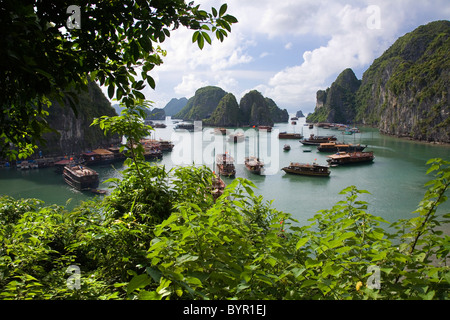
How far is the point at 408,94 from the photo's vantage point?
238 ft

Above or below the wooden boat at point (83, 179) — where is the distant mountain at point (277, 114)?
above

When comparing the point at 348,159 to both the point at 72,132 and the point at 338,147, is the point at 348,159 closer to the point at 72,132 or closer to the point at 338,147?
the point at 338,147

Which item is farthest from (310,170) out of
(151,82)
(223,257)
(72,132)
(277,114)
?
(277,114)

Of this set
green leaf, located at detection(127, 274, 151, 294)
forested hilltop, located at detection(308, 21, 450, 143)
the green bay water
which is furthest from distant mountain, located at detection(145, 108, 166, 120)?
forested hilltop, located at detection(308, 21, 450, 143)

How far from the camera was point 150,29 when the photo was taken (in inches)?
76.4

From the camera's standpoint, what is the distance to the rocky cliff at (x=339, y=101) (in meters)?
139

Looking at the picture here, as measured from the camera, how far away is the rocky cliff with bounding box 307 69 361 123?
139375 mm

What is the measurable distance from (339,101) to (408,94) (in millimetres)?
74279

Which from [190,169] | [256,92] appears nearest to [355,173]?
[190,169]

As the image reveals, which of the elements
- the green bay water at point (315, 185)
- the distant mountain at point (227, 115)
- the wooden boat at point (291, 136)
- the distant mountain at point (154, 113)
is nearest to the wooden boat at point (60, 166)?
the green bay water at point (315, 185)

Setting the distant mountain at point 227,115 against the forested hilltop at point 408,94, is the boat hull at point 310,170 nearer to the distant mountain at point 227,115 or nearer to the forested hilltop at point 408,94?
the forested hilltop at point 408,94

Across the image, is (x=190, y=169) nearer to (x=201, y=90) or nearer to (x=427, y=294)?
(x=427, y=294)

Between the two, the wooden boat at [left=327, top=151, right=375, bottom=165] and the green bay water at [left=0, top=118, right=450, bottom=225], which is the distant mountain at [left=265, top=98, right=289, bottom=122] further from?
the wooden boat at [left=327, top=151, right=375, bottom=165]

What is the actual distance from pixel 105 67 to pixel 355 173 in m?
36.3
